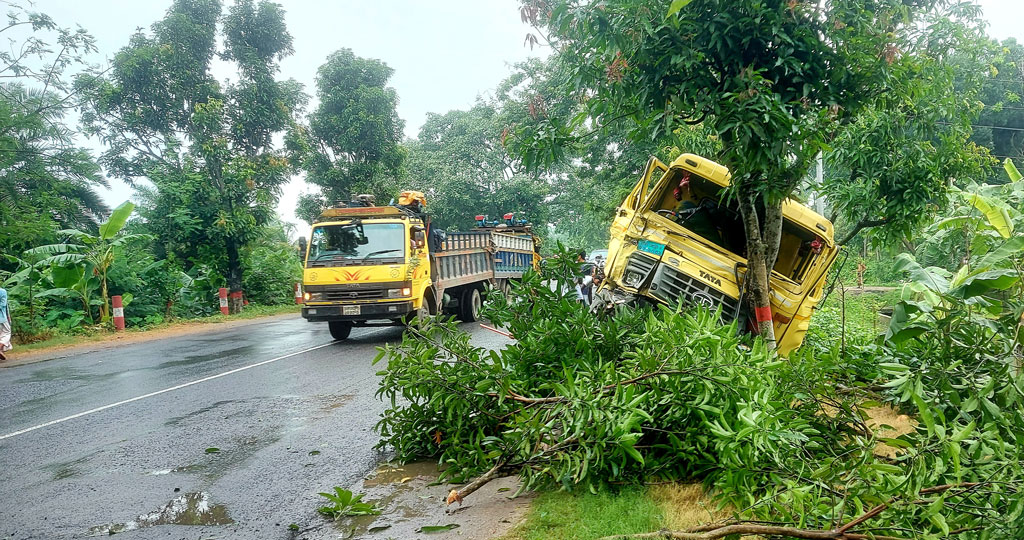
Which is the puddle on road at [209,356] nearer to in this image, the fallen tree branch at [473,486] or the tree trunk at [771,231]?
the fallen tree branch at [473,486]

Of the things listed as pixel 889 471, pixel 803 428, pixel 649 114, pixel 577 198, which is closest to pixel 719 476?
pixel 803 428

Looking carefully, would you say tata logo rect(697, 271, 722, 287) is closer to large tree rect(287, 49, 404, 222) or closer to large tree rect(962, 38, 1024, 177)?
large tree rect(287, 49, 404, 222)

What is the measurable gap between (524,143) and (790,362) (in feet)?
8.69

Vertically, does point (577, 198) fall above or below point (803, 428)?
above

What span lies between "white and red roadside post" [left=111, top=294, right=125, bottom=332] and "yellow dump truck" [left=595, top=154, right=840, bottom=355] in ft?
45.1

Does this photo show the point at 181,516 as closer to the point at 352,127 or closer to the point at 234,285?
the point at 234,285

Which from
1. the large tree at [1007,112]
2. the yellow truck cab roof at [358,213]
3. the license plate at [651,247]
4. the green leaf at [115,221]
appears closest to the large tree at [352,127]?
the green leaf at [115,221]

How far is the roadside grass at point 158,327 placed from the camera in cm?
1380

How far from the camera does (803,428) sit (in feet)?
11.5

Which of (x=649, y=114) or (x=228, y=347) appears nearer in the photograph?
(x=649, y=114)

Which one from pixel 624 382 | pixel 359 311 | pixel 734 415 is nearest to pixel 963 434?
pixel 734 415

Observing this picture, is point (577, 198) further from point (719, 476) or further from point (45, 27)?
point (719, 476)

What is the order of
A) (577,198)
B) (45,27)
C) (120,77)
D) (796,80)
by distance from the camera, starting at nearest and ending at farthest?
(796,80) → (45,27) → (120,77) → (577,198)

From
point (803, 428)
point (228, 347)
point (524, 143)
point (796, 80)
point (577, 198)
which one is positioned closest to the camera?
point (803, 428)
